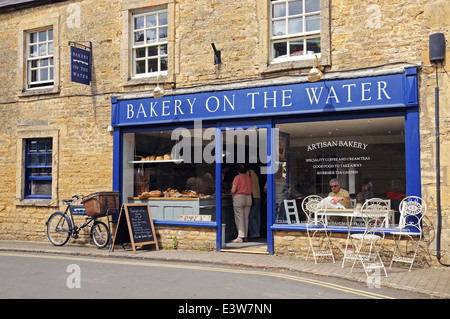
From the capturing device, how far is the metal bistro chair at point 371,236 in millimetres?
8062

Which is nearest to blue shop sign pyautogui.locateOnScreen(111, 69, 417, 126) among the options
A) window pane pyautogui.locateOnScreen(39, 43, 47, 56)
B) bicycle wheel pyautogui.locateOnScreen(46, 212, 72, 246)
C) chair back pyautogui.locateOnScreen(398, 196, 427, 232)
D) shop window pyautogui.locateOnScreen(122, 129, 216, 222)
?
shop window pyautogui.locateOnScreen(122, 129, 216, 222)

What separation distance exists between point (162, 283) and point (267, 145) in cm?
428

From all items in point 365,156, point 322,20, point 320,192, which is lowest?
point 320,192

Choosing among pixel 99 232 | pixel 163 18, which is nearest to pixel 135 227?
pixel 99 232

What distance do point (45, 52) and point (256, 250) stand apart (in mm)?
7855

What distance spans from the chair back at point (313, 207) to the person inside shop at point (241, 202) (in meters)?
1.75

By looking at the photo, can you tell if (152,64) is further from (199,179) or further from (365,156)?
(365,156)

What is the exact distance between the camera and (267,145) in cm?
1030

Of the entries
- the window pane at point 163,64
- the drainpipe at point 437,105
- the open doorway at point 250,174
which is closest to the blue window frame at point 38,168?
the window pane at point 163,64

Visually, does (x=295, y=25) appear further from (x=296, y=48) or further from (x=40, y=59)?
(x=40, y=59)

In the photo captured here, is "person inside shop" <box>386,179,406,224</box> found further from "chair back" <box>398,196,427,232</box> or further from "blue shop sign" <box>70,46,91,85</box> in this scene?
"blue shop sign" <box>70,46,91,85</box>

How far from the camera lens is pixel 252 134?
10.9m

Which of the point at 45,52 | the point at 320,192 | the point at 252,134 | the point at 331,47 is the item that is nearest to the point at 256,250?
the point at 320,192

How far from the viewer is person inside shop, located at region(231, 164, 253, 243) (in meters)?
11.3
